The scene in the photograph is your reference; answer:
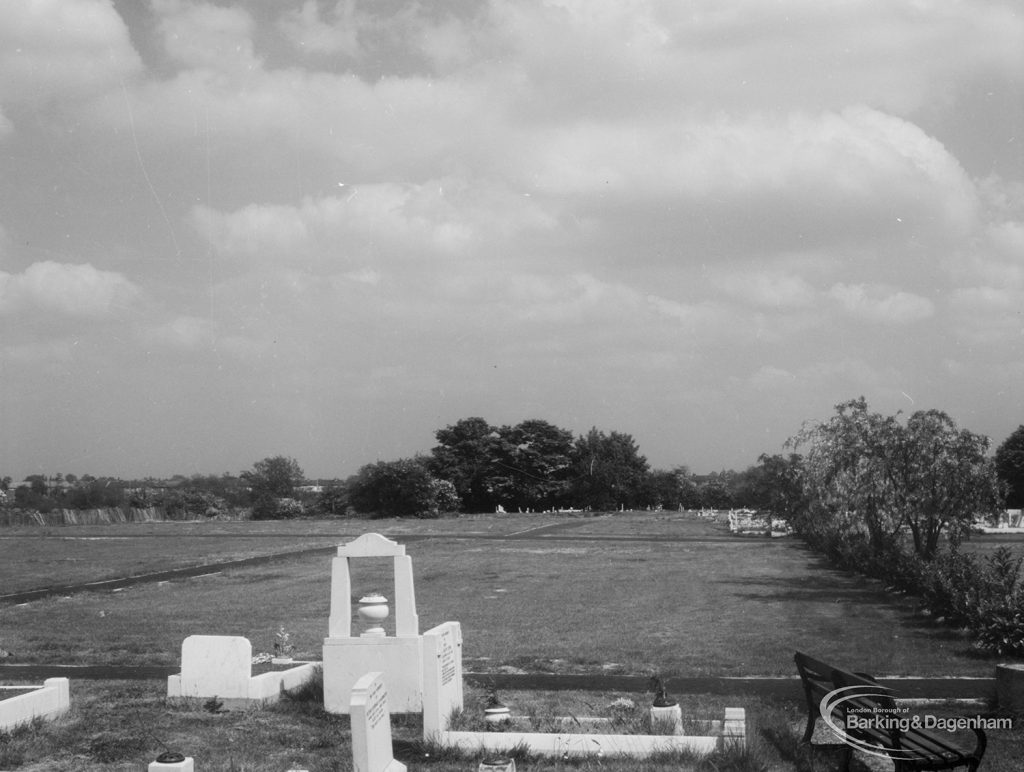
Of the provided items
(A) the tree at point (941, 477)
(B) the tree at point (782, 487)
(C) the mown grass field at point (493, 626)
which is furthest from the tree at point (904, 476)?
Result: (B) the tree at point (782, 487)

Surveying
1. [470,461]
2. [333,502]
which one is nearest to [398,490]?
[333,502]

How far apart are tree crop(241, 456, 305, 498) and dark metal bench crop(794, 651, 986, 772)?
10848cm

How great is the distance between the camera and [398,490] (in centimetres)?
8244

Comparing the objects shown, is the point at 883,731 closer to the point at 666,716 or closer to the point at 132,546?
the point at 666,716

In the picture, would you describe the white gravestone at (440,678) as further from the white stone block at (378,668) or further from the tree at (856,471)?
the tree at (856,471)

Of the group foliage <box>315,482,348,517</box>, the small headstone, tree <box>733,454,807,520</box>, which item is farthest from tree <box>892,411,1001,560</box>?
foliage <box>315,482,348,517</box>

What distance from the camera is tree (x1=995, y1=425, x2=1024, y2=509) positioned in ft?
263

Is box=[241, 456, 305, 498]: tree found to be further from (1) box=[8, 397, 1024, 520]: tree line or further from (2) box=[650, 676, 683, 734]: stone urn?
(2) box=[650, 676, 683, 734]: stone urn

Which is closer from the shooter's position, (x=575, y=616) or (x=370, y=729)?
(x=370, y=729)

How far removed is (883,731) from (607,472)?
92.0m

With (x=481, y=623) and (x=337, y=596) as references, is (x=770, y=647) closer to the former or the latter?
(x=481, y=623)

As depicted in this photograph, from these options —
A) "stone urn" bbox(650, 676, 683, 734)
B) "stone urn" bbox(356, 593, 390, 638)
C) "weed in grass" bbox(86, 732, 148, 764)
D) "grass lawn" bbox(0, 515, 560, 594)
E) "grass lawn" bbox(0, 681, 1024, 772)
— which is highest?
"stone urn" bbox(356, 593, 390, 638)

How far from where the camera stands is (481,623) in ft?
63.1

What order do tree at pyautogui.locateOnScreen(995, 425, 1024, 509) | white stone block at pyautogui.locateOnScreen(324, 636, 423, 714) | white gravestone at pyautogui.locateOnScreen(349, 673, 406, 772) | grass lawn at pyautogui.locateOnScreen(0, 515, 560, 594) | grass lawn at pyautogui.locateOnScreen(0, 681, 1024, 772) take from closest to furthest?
white gravestone at pyautogui.locateOnScreen(349, 673, 406, 772) < grass lawn at pyautogui.locateOnScreen(0, 681, 1024, 772) < white stone block at pyautogui.locateOnScreen(324, 636, 423, 714) < grass lawn at pyautogui.locateOnScreen(0, 515, 560, 594) < tree at pyautogui.locateOnScreen(995, 425, 1024, 509)
